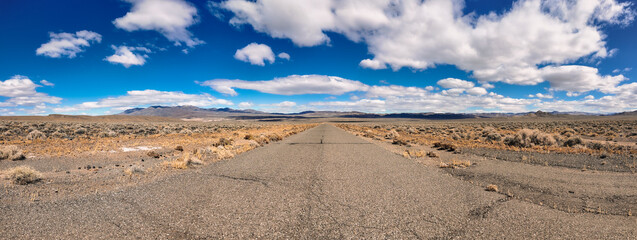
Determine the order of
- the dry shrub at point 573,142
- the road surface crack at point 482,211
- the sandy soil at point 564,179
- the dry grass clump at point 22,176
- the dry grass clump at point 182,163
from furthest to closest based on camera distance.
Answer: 1. the dry shrub at point 573,142
2. the dry grass clump at point 182,163
3. the dry grass clump at point 22,176
4. the sandy soil at point 564,179
5. the road surface crack at point 482,211

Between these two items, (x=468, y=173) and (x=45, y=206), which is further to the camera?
(x=468, y=173)

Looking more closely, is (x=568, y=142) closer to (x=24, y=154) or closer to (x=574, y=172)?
(x=574, y=172)

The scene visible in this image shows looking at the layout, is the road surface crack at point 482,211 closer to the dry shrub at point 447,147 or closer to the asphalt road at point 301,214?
the asphalt road at point 301,214

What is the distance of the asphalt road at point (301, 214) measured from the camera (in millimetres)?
4543

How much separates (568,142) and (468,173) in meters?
15.0

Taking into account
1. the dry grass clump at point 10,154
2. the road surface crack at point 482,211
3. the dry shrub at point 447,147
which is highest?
the dry grass clump at point 10,154

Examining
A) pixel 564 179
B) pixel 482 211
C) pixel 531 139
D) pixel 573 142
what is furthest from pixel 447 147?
pixel 482 211

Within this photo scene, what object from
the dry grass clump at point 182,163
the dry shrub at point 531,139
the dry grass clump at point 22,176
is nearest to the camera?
the dry grass clump at point 22,176

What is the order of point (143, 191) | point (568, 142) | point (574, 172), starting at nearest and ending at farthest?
point (143, 191) → point (574, 172) → point (568, 142)

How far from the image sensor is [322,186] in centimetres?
779

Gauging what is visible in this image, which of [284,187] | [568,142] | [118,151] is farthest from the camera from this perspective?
[568,142]

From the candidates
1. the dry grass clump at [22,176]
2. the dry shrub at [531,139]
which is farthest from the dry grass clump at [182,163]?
the dry shrub at [531,139]

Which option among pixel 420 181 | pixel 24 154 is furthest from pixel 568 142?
pixel 24 154

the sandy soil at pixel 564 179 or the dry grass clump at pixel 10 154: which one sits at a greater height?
the dry grass clump at pixel 10 154
